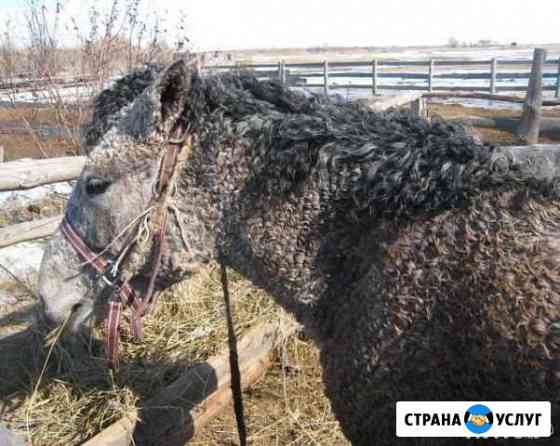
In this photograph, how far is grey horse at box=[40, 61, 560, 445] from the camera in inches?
60.3

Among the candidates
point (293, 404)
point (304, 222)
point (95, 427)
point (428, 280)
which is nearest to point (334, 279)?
point (304, 222)

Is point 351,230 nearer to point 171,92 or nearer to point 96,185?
point 171,92

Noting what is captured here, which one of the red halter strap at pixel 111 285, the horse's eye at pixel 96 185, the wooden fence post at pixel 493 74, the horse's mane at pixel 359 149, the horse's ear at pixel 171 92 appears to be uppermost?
the wooden fence post at pixel 493 74

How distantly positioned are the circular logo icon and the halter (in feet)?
4.61

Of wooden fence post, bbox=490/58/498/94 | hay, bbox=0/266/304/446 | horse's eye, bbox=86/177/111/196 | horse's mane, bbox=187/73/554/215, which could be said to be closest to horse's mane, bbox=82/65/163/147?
horse's eye, bbox=86/177/111/196

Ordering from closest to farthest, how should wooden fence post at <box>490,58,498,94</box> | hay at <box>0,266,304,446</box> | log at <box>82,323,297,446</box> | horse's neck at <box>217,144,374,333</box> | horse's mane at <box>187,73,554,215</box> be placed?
1. horse's mane at <box>187,73,554,215</box>
2. horse's neck at <box>217,144,374,333</box>
3. log at <box>82,323,297,446</box>
4. hay at <box>0,266,304,446</box>
5. wooden fence post at <box>490,58,498,94</box>

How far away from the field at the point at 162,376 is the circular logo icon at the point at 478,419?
227 cm

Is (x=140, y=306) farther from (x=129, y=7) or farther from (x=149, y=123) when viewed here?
(x=129, y=7)

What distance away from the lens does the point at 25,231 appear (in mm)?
4707

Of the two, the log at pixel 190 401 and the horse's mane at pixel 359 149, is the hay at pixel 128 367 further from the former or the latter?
the horse's mane at pixel 359 149

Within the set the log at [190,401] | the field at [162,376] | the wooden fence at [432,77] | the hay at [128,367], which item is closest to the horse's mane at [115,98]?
the hay at [128,367]

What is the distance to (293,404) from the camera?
4.02 m

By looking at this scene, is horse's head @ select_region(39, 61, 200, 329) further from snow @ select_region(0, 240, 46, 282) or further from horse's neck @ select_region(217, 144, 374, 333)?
snow @ select_region(0, 240, 46, 282)

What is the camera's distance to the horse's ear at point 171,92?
1913 mm
